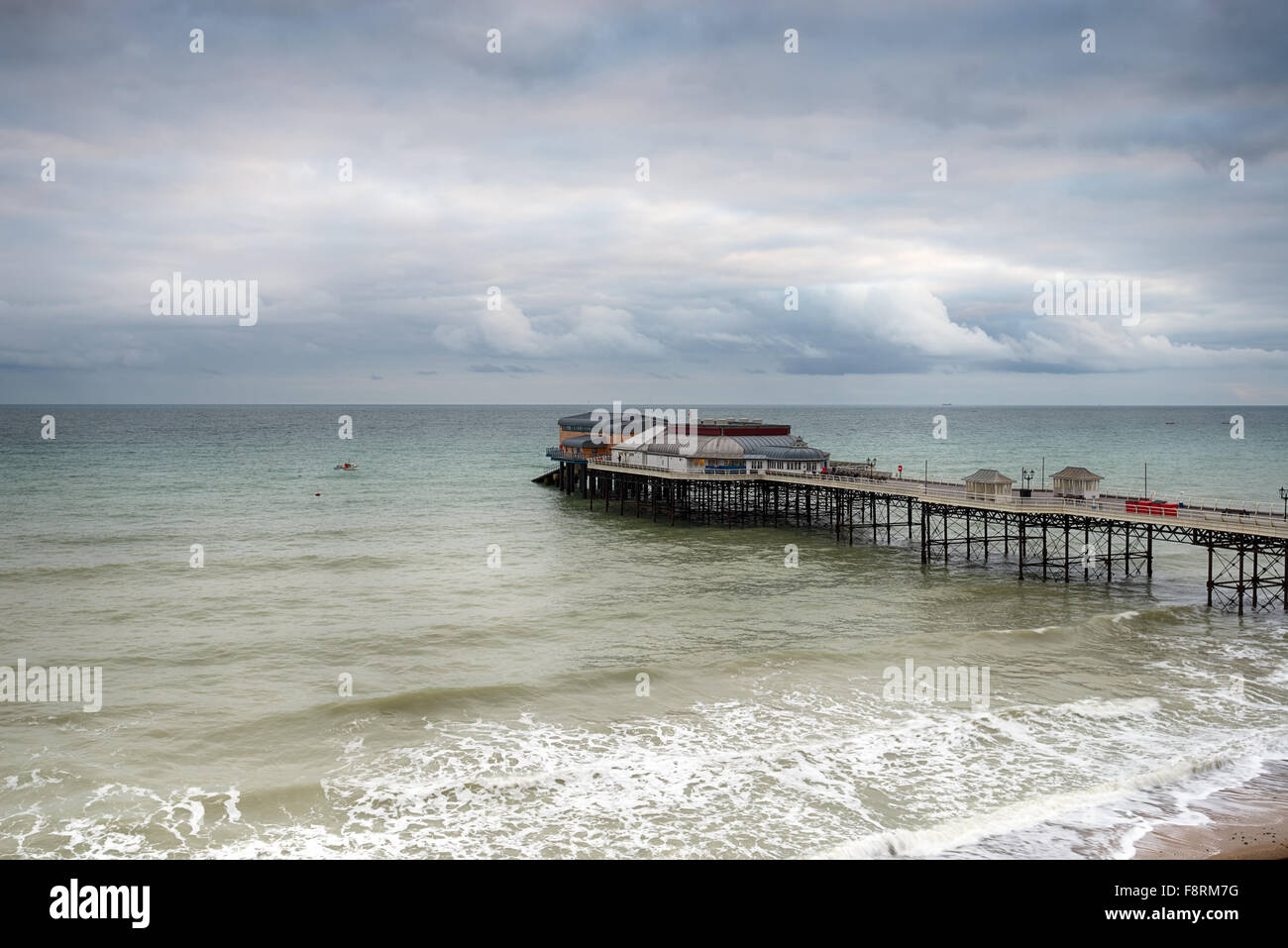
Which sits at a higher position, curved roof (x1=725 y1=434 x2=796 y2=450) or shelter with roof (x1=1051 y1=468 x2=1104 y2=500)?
curved roof (x1=725 y1=434 x2=796 y2=450)

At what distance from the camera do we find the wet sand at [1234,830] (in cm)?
1642

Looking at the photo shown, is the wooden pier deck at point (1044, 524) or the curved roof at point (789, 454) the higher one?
the curved roof at point (789, 454)

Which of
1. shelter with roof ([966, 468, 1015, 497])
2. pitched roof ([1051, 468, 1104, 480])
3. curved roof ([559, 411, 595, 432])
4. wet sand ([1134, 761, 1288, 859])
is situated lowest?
wet sand ([1134, 761, 1288, 859])

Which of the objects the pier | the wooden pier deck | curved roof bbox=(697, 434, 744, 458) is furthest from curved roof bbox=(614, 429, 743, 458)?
the wooden pier deck

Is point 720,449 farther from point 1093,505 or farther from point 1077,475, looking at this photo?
point 1093,505

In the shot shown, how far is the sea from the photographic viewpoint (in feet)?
60.2

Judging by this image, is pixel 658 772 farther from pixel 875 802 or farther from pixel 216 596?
pixel 216 596

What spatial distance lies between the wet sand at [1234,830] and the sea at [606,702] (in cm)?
47

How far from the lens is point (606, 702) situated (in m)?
25.8

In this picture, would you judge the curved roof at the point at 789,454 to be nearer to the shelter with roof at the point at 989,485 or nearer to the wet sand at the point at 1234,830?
the shelter with roof at the point at 989,485

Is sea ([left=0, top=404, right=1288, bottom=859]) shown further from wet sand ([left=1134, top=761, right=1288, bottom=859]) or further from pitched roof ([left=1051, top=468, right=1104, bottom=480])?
pitched roof ([left=1051, top=468, right=1104, bottom=480])

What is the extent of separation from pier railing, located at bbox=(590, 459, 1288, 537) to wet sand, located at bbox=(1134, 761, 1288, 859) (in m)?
18.8

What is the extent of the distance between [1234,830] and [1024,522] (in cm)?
2835

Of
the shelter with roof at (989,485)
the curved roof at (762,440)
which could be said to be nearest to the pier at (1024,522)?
the shelter with roof at (989,485)
